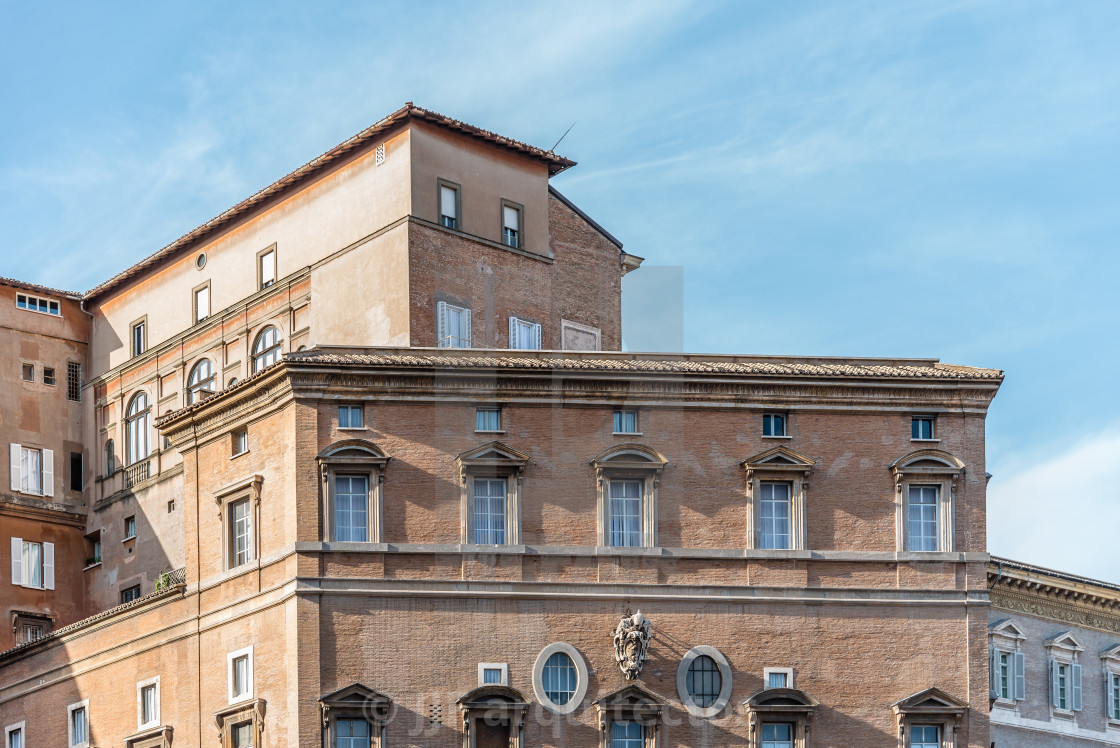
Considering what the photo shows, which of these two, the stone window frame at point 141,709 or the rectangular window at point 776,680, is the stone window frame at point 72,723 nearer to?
the stone window frame at point 141,709

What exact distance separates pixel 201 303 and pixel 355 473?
1938 centimetres

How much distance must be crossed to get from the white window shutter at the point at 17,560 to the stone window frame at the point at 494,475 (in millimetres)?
24490

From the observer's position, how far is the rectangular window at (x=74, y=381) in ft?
279

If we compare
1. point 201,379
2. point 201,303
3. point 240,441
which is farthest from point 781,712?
point 201,303

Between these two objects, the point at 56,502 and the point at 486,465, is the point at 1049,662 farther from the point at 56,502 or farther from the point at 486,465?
the point at 56,502

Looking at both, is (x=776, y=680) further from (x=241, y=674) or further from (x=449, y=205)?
(x=449, y=205)

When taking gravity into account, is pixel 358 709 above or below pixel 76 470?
below

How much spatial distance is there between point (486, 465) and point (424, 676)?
239 inches

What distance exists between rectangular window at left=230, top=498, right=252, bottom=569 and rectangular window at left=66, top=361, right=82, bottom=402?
73.1 ft

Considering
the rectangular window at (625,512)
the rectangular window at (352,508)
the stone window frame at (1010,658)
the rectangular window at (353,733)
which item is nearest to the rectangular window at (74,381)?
the rectangular window at (352,508)

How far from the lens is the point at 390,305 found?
230 feet

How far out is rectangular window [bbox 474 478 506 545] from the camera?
6278 cm

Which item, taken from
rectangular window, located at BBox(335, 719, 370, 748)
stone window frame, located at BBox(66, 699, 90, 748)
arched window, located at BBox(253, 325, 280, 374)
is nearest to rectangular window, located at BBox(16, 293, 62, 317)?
arched window, located at BBox(253, 325, 280, 374)

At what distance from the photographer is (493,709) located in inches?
2411
